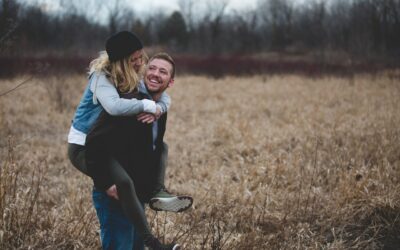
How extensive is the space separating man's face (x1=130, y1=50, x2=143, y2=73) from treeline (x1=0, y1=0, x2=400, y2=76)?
8.03 metres

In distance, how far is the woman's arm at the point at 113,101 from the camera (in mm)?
2248

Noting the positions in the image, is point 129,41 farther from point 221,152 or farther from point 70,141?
point 221,152

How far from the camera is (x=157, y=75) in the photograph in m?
2.64

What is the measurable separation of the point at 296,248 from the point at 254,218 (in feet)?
2.21

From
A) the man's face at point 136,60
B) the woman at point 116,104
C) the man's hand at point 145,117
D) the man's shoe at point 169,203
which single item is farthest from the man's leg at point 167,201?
the man's face at point 136,60

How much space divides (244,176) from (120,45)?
3067 millimetres

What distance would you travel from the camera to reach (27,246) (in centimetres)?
283

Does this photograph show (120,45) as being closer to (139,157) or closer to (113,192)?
(139,157)

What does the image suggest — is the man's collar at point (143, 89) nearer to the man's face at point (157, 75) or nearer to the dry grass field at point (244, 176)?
the man's face at point (157, 75)

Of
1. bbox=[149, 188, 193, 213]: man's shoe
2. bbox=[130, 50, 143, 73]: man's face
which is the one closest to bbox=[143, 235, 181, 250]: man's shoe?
bbox=[149, 188, 193, 213]: man's shoe

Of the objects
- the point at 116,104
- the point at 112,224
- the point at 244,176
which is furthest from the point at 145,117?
the point at 244,176

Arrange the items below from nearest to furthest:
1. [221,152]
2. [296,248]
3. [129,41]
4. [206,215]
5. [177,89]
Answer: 1. [129,41]
2. [296,248]
3. [206,215]
4. [221,152]
5. [177,89]

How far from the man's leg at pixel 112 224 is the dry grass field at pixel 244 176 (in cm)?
60

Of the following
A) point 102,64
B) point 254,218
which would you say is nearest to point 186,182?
point 254,218
